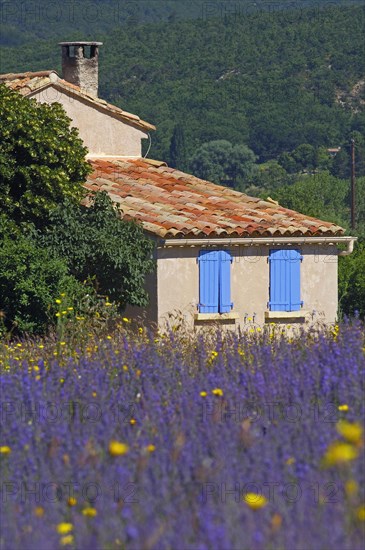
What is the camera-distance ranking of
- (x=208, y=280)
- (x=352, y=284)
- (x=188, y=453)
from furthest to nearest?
(x=352, y=284) < (x=208, y=280) < (x=188, y=453)

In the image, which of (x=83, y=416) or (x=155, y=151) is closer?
(x=83, y=416)

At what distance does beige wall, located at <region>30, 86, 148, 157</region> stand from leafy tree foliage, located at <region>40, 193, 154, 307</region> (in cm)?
612

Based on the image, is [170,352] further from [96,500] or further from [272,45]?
[272,45]

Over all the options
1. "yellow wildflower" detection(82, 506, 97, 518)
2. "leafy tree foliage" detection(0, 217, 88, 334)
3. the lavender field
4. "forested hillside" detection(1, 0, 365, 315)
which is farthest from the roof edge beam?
"forested hillside" detection(1, 0, 365, 315)

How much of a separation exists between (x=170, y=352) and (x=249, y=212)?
13306 millimetres

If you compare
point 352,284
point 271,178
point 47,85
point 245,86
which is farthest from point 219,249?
point 245,86

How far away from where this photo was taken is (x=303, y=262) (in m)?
22.0

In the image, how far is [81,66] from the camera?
2755cm

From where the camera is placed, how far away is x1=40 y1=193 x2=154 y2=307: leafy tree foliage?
1870 centimetres

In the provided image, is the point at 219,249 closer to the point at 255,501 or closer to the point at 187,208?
the point at 187,208

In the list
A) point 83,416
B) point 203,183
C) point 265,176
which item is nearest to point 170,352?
point 83,416

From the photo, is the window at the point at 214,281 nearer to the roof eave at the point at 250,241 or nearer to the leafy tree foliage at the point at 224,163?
the roof eave at the point at 250,241

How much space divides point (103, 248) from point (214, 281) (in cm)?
285

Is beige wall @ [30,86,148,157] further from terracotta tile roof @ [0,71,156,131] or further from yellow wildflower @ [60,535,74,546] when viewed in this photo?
yellow wildflower @ [60,535,74,546]
